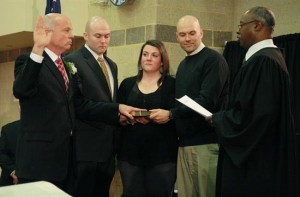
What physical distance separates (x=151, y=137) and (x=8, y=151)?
5.84 ft

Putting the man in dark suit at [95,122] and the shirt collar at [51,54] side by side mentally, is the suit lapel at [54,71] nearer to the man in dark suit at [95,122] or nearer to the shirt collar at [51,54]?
the shirt collar at [51,54]

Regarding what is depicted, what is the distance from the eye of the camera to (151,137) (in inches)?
159

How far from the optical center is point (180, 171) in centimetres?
413

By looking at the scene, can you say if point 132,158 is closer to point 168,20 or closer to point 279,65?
point 279,65

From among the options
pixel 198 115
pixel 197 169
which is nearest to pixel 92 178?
pixel 197 169

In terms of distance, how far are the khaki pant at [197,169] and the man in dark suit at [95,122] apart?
0.61m

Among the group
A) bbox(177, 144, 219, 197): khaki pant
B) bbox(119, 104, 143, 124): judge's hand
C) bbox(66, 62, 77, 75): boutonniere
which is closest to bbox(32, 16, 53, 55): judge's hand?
bbox(66, 62, 77, 75): boutonniere

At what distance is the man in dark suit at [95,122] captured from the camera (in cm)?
410

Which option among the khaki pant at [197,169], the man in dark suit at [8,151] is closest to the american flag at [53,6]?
the man in dark suit at [8,151]

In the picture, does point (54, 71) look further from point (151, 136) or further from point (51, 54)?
point (151, 136)

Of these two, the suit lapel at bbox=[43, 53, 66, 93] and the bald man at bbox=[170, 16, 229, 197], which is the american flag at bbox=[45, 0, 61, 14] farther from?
the suit lapel at bbox=[43, 53, 66, 93]

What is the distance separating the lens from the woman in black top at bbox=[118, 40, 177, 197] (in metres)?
4.02

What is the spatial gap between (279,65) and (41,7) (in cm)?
405

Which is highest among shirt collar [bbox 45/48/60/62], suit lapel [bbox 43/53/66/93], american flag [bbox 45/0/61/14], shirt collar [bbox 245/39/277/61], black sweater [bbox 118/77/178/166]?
american flag [bbox 45/0/61/14]
